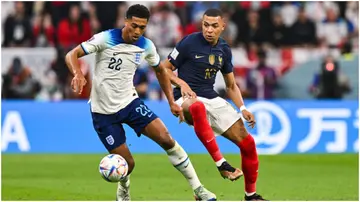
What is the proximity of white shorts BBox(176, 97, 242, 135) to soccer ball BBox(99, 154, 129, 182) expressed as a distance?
4.32 feet

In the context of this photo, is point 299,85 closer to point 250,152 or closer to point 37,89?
point 37,89

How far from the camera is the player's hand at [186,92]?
36.2ft

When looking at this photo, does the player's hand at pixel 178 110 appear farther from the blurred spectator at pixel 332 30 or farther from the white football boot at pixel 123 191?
the blurred spectator at pixel 332 30

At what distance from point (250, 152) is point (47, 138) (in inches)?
356

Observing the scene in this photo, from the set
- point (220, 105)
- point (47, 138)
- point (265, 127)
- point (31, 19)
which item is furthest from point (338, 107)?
point (220, 105)

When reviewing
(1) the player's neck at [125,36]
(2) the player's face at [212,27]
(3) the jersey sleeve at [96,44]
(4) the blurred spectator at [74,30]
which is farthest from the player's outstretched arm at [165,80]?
(4) the blurred spectator at [74,30]

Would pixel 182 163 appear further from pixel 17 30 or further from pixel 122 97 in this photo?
pixel 17 30

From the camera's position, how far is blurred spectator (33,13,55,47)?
2239cm

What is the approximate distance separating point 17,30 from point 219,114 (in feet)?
38.9

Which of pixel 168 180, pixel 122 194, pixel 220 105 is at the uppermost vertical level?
pixel 220 105

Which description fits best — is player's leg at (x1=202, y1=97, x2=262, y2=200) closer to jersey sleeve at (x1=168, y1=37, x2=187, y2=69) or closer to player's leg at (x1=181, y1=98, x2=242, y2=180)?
player's leg at (x1=181, y1=98, x2=242, y2=180)

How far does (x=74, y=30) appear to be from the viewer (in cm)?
2241

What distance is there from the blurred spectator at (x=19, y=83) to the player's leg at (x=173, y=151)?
1076cm

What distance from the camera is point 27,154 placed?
1936cm
